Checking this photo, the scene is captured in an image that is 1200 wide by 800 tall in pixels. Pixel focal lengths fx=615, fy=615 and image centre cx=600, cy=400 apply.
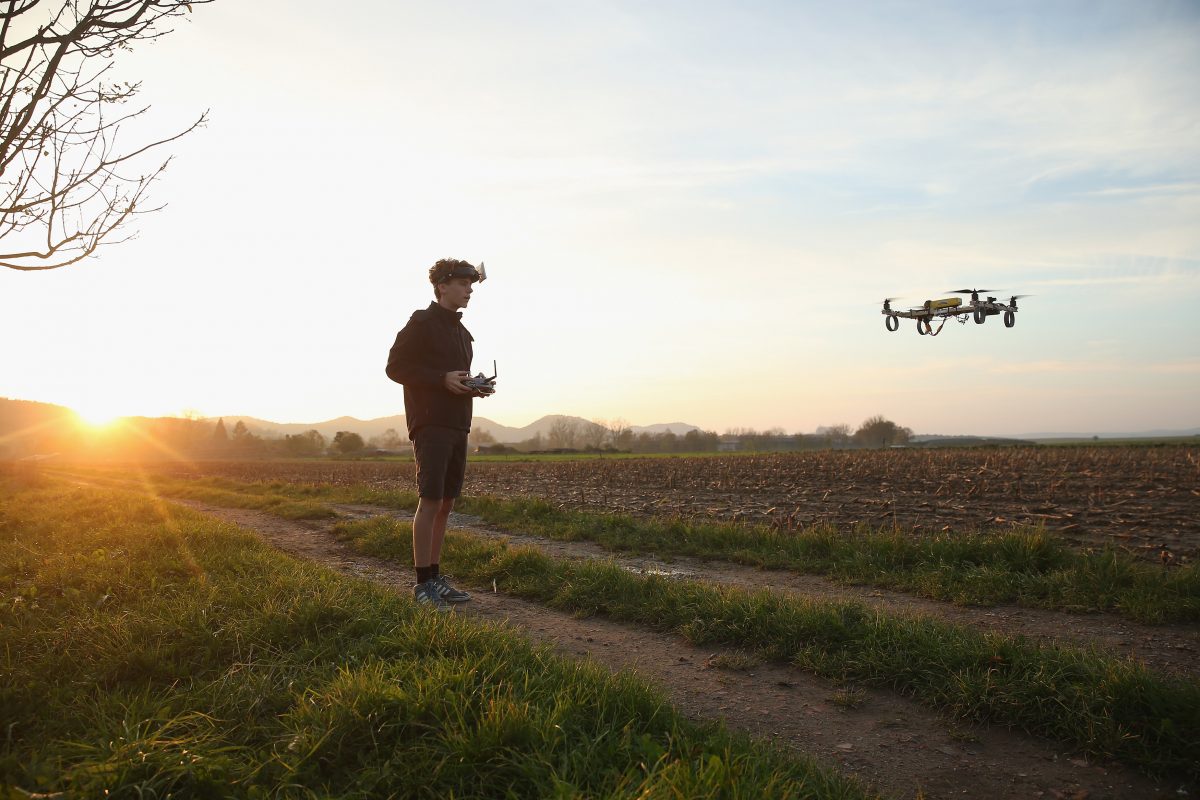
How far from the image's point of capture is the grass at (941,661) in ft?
9.71

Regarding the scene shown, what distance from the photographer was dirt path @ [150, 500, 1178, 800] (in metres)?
2.70

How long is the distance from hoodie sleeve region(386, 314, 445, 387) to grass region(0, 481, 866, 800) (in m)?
1.81

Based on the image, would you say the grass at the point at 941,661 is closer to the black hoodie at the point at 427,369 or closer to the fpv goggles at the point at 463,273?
the black hoodie at the point at 427,369

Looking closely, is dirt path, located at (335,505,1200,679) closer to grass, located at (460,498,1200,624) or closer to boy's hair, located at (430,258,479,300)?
grass, located at (460,498,1200,624)

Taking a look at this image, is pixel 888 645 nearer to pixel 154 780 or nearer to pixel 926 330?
pixel 154 780

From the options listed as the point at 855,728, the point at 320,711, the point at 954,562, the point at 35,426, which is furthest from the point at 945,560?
the point at 35,426

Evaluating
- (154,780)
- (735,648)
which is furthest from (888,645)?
(154,780)

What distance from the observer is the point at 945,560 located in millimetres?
6617

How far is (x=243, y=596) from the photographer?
415 cm

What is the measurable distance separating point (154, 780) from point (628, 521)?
7.95 meters

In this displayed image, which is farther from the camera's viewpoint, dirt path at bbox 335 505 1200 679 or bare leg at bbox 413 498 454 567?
bare leg at bbox 413 498 454 567

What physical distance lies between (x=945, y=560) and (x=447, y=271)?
597 centimetres

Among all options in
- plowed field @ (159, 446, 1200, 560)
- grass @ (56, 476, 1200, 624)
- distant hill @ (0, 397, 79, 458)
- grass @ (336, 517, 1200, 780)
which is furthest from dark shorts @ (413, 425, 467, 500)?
distant hill @ (0, 397, 79, 458)

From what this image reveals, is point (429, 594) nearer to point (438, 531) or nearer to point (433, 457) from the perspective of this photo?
point (438, 531)
